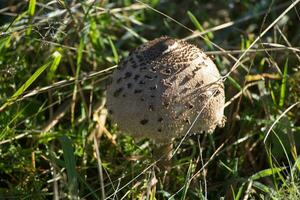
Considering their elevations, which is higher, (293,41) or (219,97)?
(219,97)

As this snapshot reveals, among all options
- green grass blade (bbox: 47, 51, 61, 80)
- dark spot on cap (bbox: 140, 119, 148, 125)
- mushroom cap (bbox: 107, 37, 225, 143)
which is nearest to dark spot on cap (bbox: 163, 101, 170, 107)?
mushroom cap (bbox: 107, 37, 225, 143)

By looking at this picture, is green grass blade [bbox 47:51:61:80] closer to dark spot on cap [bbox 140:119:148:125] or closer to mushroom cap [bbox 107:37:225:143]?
mushroom cap [bbox 107:37:225:143]

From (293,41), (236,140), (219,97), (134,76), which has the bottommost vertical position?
(236,140)

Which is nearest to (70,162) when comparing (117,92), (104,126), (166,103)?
(117,92)

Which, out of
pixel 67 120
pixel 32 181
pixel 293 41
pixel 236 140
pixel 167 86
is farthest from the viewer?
pixel 293 41

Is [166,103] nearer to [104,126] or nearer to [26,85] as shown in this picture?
[26,85]

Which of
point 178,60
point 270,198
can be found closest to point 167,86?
point 178,60

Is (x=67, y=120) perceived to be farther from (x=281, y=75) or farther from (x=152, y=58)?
(x=281, y=75)
